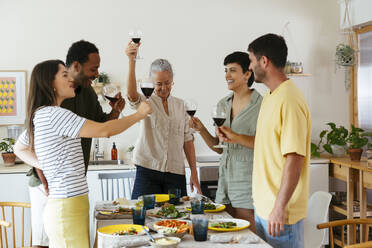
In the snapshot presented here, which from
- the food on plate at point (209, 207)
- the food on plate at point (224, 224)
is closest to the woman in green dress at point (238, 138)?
the food on plate at point (209, 207)

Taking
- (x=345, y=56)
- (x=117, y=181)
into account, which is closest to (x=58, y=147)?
(x=117, y=181)

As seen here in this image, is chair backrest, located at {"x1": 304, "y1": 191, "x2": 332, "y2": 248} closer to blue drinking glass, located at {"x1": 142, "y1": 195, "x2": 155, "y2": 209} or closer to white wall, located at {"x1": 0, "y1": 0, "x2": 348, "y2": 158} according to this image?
blue drinking glass, located at {"x1": 142, "y1": 195, "x2": 155, "y2": 209}

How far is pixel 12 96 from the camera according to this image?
465 cm

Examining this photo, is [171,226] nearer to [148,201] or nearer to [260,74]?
[148,201]

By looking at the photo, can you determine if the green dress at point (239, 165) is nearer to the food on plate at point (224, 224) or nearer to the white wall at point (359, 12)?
the food on plate at point (224, 224)

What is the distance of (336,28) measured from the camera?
17.0 feet

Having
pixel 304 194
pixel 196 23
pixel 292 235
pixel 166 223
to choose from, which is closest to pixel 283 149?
pixel 304 194

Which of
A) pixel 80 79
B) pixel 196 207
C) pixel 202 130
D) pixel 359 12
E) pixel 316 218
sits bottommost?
pixel 316 218

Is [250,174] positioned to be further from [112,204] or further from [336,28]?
[336,28]

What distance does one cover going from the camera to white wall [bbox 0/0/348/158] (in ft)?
15.3

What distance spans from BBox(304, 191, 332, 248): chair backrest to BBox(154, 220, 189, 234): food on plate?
1.31 meters

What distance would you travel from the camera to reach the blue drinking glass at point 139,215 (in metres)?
2.08

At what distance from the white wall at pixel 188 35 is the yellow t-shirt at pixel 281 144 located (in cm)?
282

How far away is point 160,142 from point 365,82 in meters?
3.00
